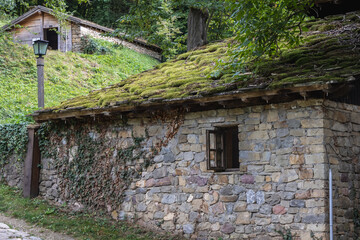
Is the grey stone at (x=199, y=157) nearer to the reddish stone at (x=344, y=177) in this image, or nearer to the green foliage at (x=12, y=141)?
the reddish stone at (x=344, y=177)

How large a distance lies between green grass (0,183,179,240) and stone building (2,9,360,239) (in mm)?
301

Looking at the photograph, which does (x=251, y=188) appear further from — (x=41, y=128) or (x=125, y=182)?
(x=41, y=128)

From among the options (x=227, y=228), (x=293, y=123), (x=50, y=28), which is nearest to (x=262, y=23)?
(x=293, y=123)

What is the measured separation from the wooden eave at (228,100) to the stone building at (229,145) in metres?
0.02

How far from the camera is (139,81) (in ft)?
38.8

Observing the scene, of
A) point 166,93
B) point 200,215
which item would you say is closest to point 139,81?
point 166,93

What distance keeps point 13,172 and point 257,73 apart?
7732 mm

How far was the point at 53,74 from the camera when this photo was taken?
21219 mm

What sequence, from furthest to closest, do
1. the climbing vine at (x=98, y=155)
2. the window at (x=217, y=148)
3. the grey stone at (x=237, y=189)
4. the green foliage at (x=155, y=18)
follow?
the green foliage at (x=155, y=18) → the climbing vine at (x=98, y=155) → the window at (x=217, y=148) → the grey stone at (x=237, y=189)

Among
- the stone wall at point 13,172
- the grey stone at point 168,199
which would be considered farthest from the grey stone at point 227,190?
the stone wall at point 13,172

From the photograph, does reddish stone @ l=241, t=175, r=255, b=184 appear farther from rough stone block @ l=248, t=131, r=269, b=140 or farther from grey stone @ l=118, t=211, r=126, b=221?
grey stone @ l=118, t=211, r=126, b=221

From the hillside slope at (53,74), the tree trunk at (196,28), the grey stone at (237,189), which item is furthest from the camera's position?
the hillside slope at (53,74)

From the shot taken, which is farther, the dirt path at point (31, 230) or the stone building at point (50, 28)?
the stone building at point (50, 28)

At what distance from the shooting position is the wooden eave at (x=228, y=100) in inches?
298
